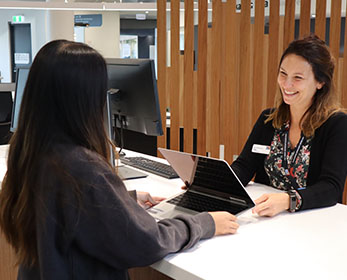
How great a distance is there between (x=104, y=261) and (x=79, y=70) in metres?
0.48

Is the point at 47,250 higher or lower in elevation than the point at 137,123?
lower

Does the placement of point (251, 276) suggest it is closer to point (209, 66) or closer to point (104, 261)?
point (104, 261)

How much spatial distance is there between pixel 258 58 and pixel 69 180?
2.34 metres

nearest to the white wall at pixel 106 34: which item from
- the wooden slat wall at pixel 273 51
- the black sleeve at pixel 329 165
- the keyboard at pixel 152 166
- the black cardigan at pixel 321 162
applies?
the wooden slat wall at pixel 273 51

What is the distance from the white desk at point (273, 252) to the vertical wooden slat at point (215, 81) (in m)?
1.82

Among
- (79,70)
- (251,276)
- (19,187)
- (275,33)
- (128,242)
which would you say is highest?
(275,33)

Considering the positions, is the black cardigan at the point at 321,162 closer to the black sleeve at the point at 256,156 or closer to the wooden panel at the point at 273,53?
the black sleeve at the point at 256,156

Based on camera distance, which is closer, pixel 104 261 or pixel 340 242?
pixel 104 261

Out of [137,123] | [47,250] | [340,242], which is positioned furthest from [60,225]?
[137,123]

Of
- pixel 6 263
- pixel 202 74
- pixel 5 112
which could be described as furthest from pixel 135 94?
pixel 5 112

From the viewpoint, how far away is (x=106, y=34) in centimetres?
1057

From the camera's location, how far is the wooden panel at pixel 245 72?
3.07 meters

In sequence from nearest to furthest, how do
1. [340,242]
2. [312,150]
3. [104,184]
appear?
[104,184] → [340,242] → [312,150]

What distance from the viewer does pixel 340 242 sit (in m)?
1.31
